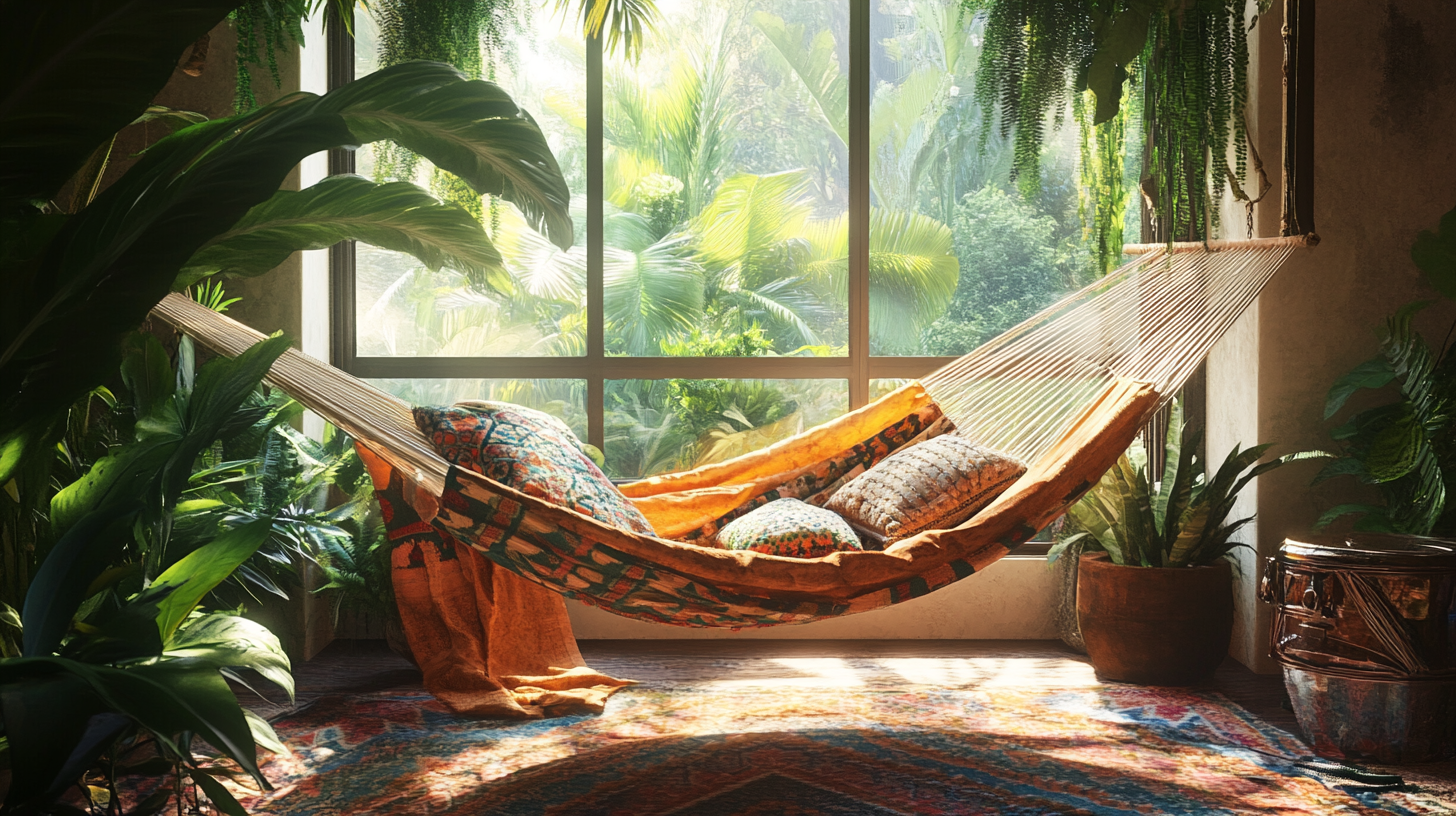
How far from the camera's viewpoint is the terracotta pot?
2.57 m

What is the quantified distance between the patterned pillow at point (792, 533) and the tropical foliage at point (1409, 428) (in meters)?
1.21

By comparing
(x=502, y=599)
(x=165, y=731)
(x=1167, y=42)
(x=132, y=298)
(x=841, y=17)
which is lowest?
(x=502, y=599)

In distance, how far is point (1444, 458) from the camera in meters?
2.33

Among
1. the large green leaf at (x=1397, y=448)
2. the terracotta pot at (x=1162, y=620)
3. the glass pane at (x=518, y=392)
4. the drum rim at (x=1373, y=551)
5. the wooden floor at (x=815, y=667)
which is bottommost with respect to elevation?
the wooden floor at (x=815, y=667)

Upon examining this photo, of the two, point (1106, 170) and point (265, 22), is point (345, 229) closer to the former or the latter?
point (265, 22)

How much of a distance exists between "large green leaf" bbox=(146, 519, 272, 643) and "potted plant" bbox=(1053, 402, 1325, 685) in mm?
1995

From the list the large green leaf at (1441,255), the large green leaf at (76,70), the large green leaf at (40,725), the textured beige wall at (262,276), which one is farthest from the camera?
the textured beige wall at (262,276)

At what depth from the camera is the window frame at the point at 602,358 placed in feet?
10.3

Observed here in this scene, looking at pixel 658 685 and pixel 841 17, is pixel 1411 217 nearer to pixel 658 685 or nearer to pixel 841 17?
pixel 841 17

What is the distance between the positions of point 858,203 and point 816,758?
1.70 metres

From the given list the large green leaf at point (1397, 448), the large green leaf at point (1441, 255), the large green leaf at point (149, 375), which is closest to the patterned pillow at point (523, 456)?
the large green leaf at point (149, 375)

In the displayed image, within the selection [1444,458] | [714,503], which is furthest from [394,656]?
[1444,458]

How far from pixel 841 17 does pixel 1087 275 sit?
108cm

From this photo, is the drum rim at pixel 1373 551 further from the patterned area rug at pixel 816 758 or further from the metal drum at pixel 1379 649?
the patterned area rug at pixel 816 758
